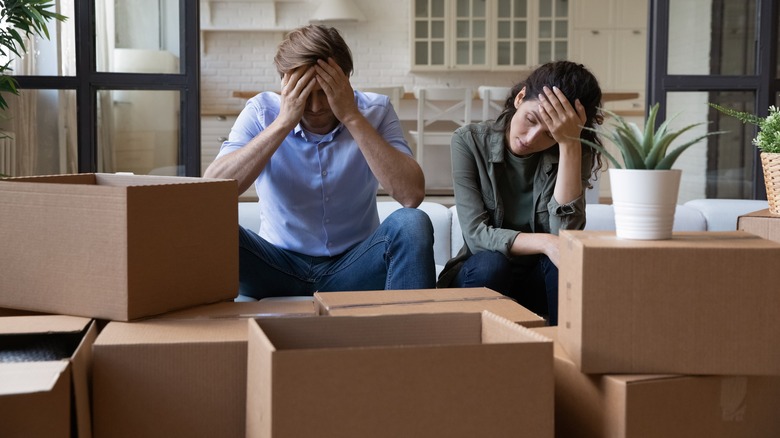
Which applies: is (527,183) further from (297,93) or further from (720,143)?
(720,143)

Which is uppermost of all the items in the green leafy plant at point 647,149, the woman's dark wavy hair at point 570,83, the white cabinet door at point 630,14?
the white cabinet door at point 630,14

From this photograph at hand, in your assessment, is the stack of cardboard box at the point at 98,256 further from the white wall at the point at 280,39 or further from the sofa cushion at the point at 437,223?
the white wall at the point at 280,39

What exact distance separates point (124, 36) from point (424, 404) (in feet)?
7.75

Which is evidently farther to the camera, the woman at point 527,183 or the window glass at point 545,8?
the window glass at point 545,8

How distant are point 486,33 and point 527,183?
6.14 m

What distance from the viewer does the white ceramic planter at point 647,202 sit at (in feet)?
3.99

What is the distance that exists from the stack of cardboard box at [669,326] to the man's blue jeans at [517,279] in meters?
0.86

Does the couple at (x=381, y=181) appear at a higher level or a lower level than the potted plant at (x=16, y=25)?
lower

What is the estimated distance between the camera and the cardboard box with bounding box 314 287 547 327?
1411 mm

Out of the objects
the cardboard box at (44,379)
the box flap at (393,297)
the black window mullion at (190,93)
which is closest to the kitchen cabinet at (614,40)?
the black window mullion at (190,93)

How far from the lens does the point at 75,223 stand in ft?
4.67

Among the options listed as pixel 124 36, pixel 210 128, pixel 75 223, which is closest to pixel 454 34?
pixel 210 128

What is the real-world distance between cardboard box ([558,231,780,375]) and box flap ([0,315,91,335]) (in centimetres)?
76

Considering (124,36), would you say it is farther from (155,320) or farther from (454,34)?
(454,34)
